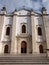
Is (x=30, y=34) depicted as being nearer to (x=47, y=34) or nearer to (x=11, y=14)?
(x=47, y=34)

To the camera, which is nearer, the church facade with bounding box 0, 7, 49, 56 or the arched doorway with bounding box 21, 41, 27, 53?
the church facade with bounding box 0, 7, 49, 56

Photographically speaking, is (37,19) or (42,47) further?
(37,19)

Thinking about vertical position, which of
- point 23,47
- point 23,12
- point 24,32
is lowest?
point 23,47

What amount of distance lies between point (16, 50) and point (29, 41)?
248 centimetres

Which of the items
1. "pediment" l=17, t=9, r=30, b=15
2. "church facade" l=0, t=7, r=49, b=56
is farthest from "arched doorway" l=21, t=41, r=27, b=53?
"pediment" l=17, t=9, r=30, b=15

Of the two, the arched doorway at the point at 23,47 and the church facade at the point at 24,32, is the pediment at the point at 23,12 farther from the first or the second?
the arched doorway at the point at 23,47

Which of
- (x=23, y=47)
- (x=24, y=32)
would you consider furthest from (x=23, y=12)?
(x=23, y=47)

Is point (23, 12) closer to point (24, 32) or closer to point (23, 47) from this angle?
point (24, 32)

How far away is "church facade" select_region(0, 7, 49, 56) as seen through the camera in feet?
83.3

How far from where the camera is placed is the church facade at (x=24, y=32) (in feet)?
83.3

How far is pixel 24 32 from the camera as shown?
27.4 metres

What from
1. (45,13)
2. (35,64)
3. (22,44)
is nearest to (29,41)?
(22,44)

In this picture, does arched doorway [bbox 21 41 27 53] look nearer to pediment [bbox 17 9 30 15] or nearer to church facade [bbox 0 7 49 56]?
church facade [bbox 0 7 49 56]

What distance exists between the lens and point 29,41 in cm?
2611
